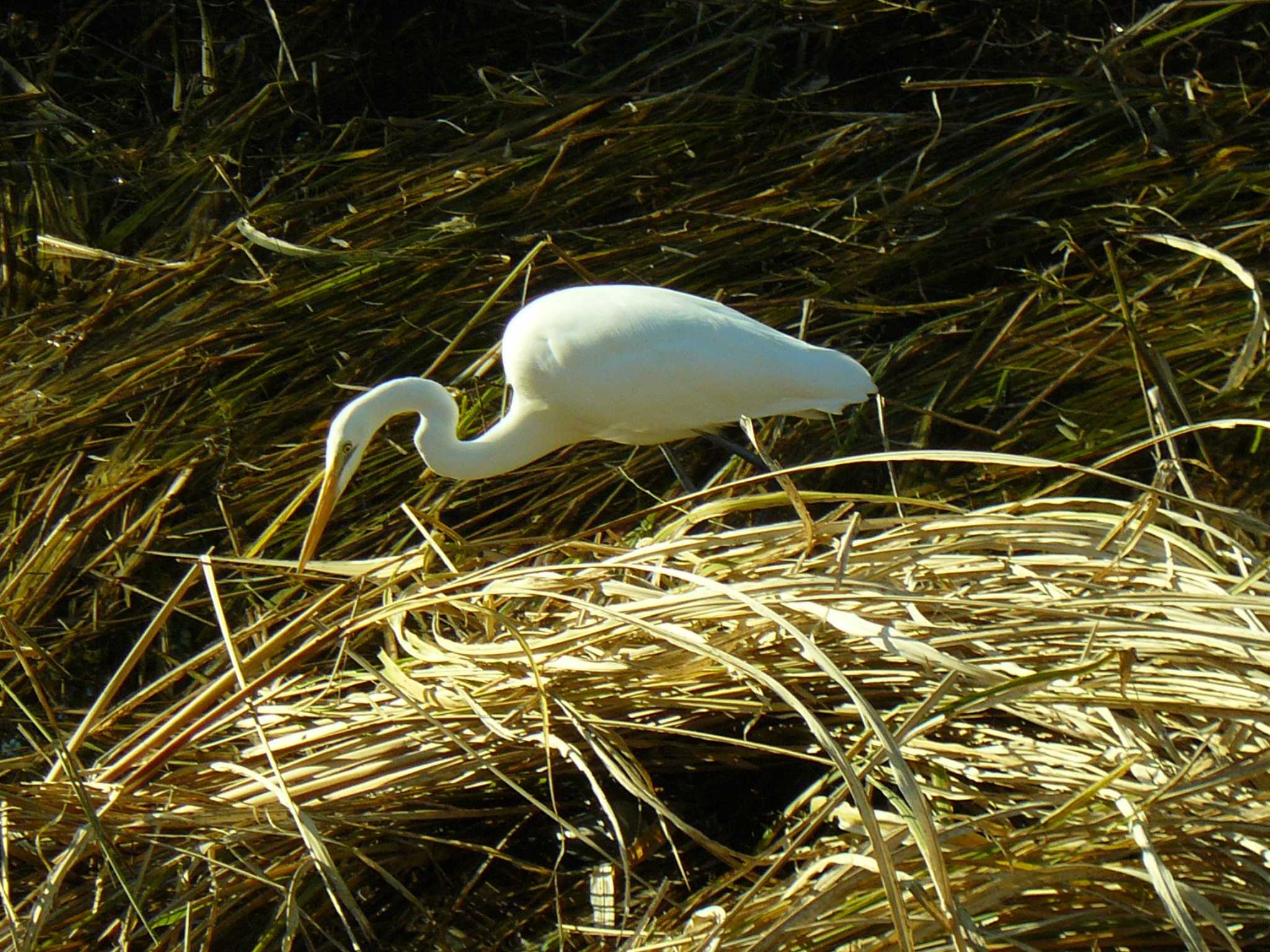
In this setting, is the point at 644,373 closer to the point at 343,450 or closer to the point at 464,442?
the point at 464,442

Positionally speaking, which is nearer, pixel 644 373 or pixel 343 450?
pixel 343 450

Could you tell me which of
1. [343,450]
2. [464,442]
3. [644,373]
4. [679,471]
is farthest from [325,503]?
[679,471]

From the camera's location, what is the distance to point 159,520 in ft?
9.83

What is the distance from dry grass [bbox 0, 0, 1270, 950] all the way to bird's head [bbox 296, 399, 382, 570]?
0.21 metres

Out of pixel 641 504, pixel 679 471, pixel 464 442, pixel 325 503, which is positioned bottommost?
pixel 641 504

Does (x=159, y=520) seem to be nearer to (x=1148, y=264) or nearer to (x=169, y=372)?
(x=169, y=372)

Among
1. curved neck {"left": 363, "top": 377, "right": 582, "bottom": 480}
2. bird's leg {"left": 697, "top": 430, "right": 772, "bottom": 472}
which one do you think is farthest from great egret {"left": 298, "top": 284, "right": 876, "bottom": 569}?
bird's leg {"left": 697, "top": 430, "right": 772, "bottom": 472}

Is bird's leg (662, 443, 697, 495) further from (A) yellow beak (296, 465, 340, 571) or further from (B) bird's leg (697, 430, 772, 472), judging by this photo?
(A) yellow beak (296, 465, 340, 571)

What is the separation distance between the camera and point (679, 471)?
2969mm

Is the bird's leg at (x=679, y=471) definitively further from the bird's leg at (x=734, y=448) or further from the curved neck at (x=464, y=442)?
the curved neck at (x=464, y=442)

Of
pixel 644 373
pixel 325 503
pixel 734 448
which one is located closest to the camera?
pixel 325 503

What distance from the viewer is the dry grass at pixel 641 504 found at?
1.48 m

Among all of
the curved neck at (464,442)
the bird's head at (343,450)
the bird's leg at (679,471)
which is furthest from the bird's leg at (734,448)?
the bird's head at (343,450)

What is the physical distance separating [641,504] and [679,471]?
0.23 metres
